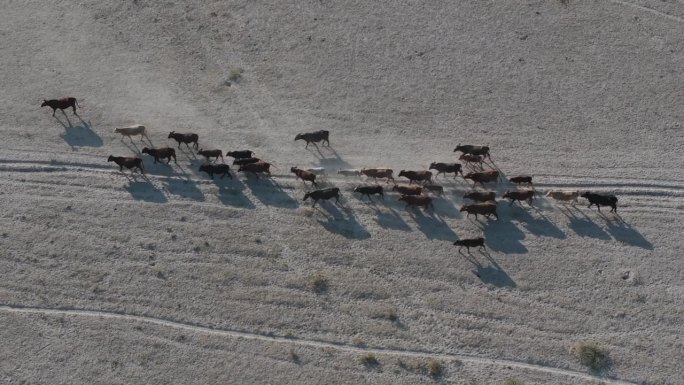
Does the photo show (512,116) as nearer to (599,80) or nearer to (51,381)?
(599,80)

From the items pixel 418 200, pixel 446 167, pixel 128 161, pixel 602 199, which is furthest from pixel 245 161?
pixel 602 199

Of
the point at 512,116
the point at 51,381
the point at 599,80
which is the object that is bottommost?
the point at 51,381

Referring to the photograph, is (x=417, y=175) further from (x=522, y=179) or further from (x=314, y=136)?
(x=314, y=136)

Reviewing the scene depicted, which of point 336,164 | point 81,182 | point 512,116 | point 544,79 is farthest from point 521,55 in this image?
point 81,182

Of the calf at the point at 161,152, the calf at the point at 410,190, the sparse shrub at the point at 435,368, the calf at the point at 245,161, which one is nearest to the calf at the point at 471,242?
the calf at the point at 410,190

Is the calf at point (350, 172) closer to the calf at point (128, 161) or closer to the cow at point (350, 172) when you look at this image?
the cow at point (350, 172)

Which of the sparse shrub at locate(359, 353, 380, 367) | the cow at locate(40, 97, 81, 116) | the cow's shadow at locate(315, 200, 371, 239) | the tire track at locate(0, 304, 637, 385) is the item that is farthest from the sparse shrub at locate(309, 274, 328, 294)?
the cow at locate(40, 97, 81, 116)
